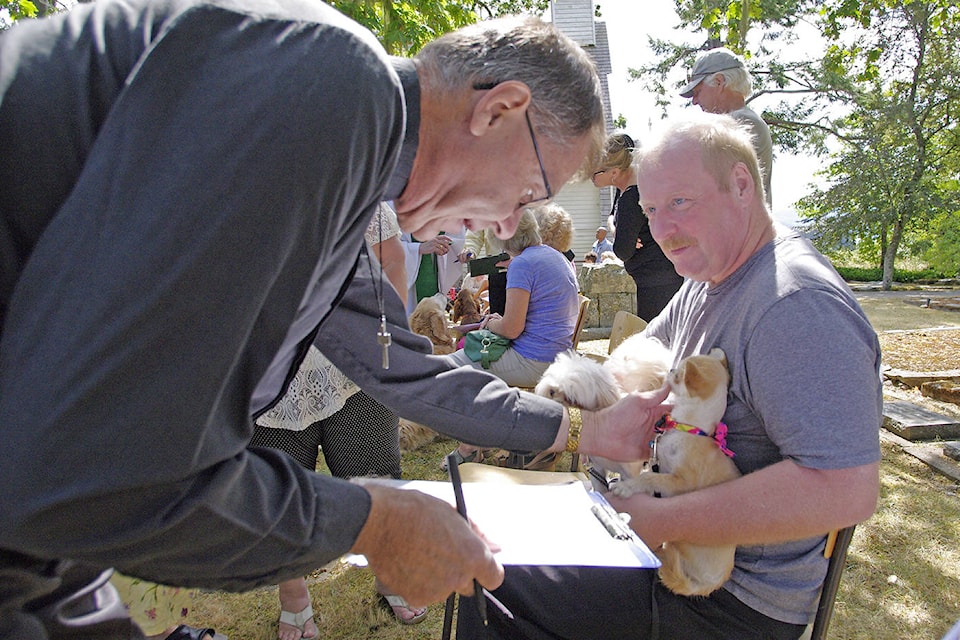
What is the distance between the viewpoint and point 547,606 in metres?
1.66

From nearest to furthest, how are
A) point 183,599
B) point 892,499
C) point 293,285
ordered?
point 293,285 < point 183,599 < point 892,499

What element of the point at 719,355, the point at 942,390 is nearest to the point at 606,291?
the point at 942,390

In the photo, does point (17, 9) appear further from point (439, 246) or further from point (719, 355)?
point (719, 355)

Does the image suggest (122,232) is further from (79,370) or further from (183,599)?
(183,599)

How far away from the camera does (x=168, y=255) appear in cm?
60

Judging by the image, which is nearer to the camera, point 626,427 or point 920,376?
point 626,427

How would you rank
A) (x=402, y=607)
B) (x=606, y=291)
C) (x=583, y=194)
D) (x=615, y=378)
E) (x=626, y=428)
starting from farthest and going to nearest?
(x=583, y=194) → (x=606, y=291) → (x=402, y=607) → (x=615, y=378) → (x=626, y=428)

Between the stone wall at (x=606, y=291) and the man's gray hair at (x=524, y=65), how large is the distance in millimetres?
8194

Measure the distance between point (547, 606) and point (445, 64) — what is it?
4.44 ft

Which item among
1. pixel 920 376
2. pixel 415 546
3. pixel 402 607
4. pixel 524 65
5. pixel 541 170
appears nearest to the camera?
pixel 415 546

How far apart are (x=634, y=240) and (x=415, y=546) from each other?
377 centimetres

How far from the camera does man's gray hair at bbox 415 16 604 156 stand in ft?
3.23

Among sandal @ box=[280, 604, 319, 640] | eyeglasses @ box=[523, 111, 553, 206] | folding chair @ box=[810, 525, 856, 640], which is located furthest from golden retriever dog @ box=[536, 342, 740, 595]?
sandal @ box=[280, 604, 319, 640]

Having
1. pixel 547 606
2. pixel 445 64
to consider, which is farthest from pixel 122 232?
pixel 547 606
